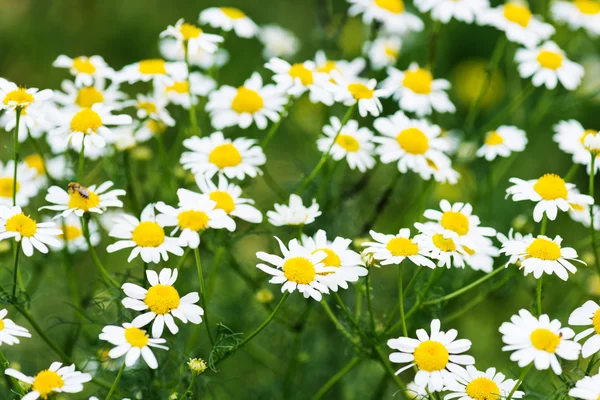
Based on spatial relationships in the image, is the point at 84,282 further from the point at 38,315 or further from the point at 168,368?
the point at 168,368

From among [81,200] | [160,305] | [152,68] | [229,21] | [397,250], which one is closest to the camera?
[160,305]

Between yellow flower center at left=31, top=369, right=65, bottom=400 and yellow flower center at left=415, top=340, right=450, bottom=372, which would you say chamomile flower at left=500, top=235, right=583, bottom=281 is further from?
yellow flower center at left=31, top=369, right=65, bottom=400

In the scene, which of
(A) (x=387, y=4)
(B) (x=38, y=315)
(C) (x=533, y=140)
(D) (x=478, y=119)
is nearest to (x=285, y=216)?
(A) (x=387, y=4)

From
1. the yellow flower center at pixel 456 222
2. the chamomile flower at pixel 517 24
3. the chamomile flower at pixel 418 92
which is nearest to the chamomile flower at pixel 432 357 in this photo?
the yellow flower center at pixel 456 222

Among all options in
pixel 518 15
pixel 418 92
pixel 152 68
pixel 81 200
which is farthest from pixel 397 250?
pixel 518 15

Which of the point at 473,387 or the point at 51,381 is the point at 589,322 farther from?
the point at 51,381

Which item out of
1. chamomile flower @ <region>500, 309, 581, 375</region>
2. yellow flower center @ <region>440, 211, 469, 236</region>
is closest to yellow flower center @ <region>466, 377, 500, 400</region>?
chamomile flower @ <region>500, 309, 581, 375</region>
